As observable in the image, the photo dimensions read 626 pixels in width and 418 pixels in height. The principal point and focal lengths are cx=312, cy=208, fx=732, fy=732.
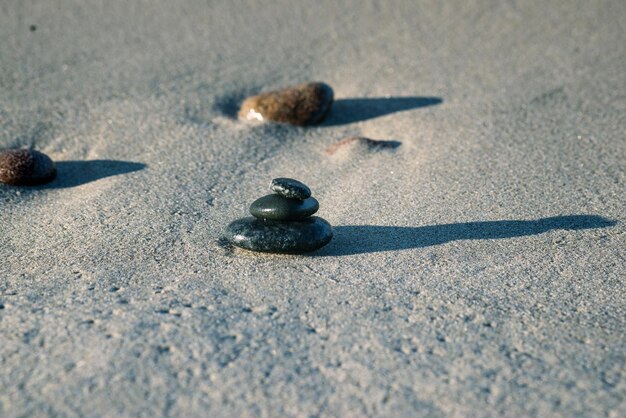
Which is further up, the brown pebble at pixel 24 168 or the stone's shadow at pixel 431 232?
the brown pebble at pixel 24 168

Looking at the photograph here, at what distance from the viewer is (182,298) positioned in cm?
308

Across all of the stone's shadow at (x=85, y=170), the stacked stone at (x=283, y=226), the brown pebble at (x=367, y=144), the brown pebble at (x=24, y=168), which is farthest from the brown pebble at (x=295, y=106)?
the stacked stone at (x=283, y=226)

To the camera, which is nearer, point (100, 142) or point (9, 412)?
point (9, 412)

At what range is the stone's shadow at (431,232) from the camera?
11.8ft

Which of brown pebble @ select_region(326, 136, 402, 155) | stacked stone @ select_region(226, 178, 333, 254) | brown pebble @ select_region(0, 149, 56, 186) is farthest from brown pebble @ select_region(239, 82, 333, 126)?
stacked stone @ select_region(226, 178, 333, 254)

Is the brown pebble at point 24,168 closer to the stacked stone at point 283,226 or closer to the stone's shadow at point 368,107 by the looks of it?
the stacked stone at point 283,226

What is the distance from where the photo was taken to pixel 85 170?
4.55 meters

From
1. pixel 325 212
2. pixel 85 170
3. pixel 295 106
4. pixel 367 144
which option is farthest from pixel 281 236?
pixel 295 106

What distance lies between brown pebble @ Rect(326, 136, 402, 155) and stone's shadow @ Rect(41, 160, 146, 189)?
1.21m

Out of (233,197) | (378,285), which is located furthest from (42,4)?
(378,285)

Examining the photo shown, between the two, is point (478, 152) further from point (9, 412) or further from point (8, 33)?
point (8, 33)

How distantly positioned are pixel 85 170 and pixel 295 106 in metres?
1.48

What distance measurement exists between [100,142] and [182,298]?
83.5 inches

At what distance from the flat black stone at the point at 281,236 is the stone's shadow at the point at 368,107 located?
1.79m
